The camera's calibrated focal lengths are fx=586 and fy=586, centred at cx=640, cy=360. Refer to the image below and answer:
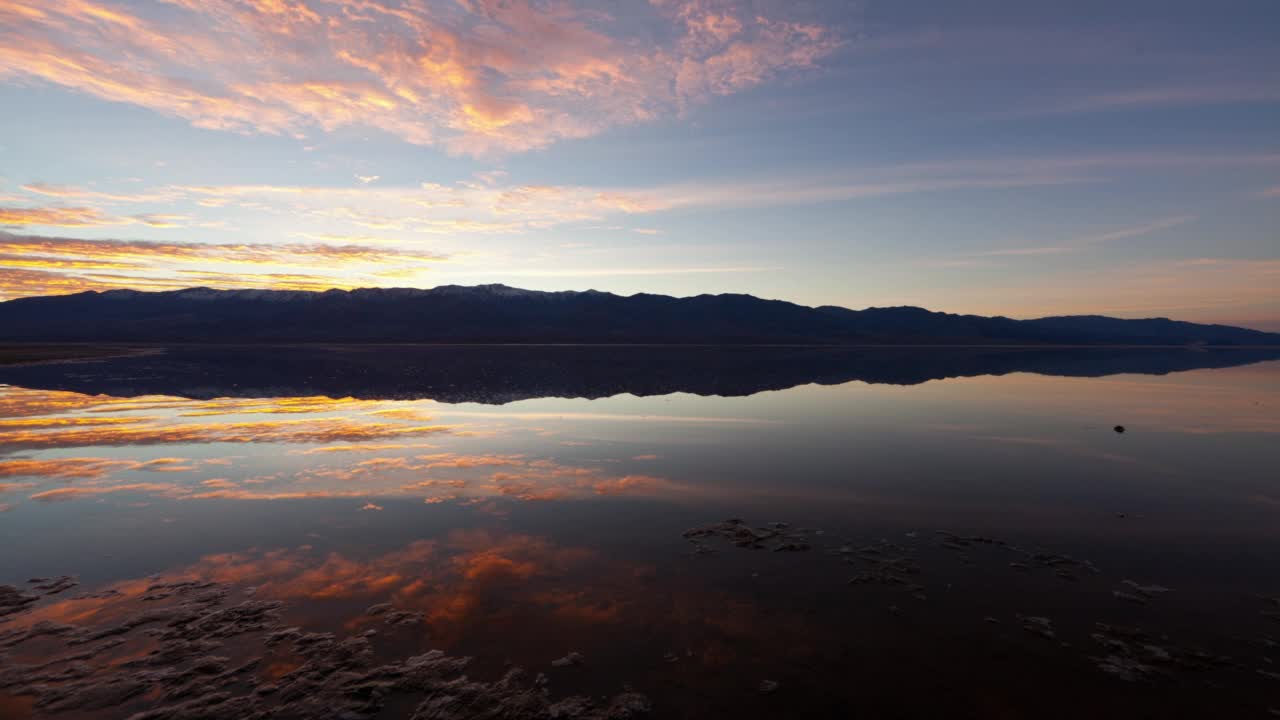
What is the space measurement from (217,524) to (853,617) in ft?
39.3

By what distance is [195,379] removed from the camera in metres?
43.9

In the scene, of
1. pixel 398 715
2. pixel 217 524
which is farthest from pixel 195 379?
pixel 398 715

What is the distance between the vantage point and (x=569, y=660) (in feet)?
23.0

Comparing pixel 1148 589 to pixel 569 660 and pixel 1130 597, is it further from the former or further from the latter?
pixel 569 660

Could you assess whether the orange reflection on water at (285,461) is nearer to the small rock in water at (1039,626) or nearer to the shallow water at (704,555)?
the shallow water at (704,555)

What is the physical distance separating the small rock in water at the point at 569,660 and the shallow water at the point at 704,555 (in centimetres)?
4

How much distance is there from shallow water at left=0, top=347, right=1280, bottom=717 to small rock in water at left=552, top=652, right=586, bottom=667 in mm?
43

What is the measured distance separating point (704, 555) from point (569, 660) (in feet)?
12.2

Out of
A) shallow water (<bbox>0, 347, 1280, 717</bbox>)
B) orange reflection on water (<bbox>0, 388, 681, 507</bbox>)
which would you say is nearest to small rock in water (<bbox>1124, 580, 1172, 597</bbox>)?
shallow water (<bbox>0, 347, 1280, 717</bbox>)

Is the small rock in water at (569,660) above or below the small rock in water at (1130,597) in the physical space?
below

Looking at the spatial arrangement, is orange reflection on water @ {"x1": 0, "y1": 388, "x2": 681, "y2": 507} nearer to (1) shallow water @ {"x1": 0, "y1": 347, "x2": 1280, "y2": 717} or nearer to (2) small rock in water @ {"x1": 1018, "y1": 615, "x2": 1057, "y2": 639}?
(1) shallow water @ {"x1": 0, "y1": 347, "x2": 1280, "y2": 717}

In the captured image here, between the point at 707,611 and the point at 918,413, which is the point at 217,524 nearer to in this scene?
the point at 707,611

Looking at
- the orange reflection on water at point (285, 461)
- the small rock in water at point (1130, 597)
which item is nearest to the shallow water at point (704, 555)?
the small rock in water at point (1130, 597)

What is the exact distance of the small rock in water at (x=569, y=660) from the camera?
6930 mm
